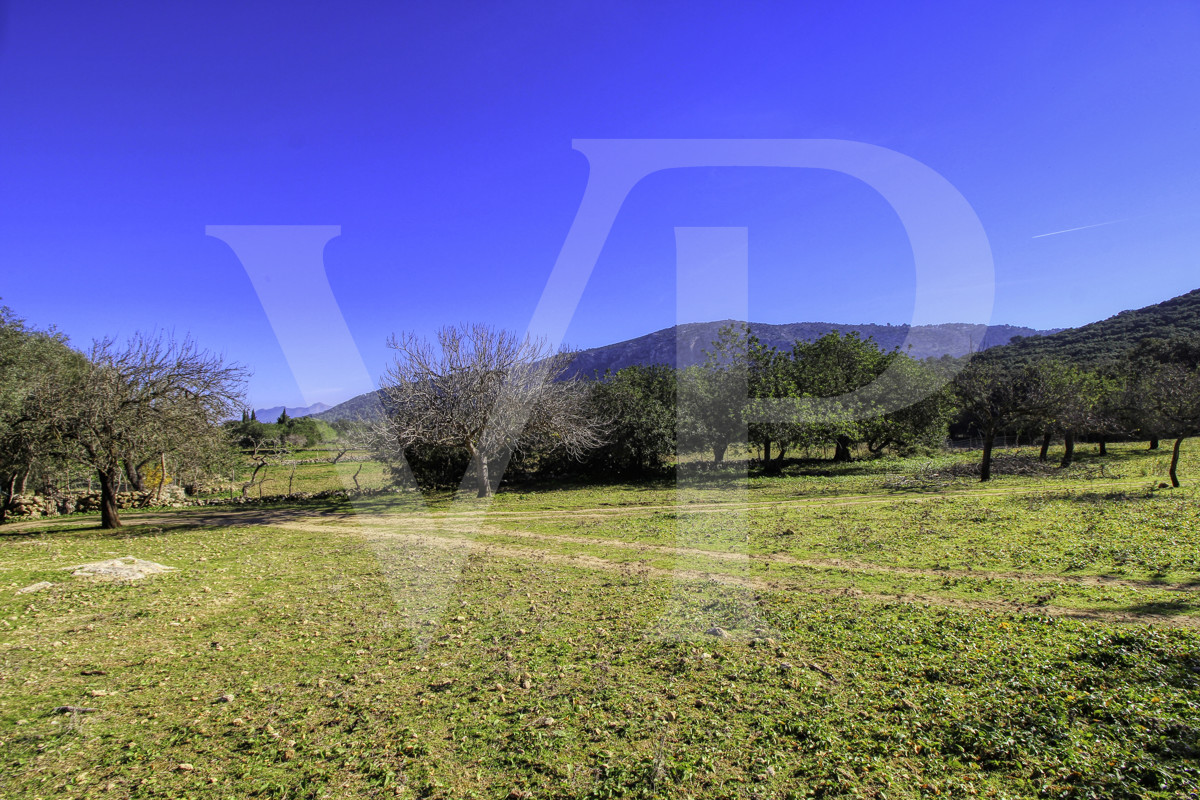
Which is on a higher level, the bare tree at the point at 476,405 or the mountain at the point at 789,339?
the mountain at the point at 789,339

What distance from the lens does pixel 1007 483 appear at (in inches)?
865

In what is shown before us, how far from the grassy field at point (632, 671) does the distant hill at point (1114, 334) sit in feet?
196

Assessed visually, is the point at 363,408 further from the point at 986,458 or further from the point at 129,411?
the point at 986,458

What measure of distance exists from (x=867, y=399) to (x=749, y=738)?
105 feet

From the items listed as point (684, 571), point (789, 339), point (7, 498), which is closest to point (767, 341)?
point (789, 339)

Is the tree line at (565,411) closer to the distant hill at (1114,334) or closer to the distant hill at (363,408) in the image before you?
the distant hill at (363,408)

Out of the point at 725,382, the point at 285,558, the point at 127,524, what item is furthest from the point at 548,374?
the point at 127,524

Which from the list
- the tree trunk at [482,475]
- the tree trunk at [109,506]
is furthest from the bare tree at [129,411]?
the tree trunk at [482,475]

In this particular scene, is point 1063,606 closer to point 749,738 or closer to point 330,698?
point 749,738

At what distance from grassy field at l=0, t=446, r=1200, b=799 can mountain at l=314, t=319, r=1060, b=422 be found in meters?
17.3

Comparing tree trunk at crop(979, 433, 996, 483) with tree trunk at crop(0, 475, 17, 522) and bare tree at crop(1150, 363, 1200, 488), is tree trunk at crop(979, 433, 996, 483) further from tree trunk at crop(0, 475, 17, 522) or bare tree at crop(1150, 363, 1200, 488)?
tree trunk at crop(0, 475, 17, 522)

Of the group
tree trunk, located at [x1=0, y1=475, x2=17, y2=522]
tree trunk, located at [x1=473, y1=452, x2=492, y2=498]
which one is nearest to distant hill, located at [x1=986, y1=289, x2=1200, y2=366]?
tree trunk, located at [x1=473, y1=452, x2=492, y2=498]

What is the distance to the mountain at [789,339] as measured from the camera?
34656 millimetres

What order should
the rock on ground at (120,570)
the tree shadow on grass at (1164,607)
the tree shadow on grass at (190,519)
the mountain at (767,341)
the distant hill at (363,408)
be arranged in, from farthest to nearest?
the mountain at (767,341) → the distant hill at (363,408) → the tree shadow on grass at (190,519) → the rock on ground at (120,570) → the tree shadow on grass at (1164,607)
